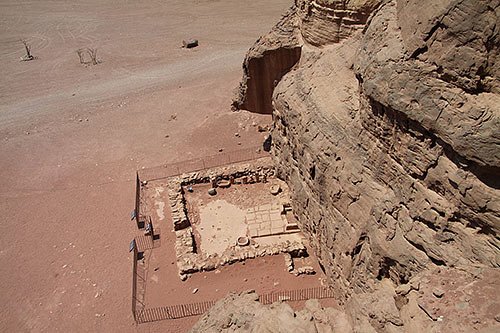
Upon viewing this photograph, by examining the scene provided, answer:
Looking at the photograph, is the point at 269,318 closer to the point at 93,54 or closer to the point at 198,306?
the point at 198,306

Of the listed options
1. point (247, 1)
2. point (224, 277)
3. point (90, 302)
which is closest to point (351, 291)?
point (224, 277)

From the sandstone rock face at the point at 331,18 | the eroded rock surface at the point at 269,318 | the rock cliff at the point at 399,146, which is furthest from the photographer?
the sandstone rock face at the point at 331,18

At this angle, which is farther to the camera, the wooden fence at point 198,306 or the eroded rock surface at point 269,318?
the wooden fence at point 198,306

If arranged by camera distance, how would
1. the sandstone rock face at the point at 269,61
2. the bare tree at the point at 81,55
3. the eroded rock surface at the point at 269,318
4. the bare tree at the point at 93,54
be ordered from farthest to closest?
the bare tree at the point at 81,55 → the bare tree at the point at 93,54 → the sandstone rock face at the point at 269,61 → the eroded rock surface at the point at 269,318

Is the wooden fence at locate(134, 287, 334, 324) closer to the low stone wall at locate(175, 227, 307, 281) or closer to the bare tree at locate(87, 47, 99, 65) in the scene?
the low stone wall at locate(175, 227, 307, 281)

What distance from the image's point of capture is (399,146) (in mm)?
7859

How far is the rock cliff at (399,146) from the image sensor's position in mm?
6227

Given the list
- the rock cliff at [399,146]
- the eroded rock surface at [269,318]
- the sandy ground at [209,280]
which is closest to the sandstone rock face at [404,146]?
the rock cliff at [399,146]

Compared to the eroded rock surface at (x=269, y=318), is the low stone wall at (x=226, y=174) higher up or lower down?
lower down

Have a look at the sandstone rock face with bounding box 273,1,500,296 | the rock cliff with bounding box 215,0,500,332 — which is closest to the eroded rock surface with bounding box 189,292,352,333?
the rock cliff with bounding box 215,0,500,332

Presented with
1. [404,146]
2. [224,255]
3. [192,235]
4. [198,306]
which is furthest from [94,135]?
[404,146]

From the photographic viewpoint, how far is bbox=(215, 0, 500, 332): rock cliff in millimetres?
6227

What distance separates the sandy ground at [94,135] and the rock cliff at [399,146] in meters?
5.33

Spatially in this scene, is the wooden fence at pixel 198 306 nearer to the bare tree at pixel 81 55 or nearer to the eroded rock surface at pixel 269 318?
the eroded rock surface at pixel 269 318
